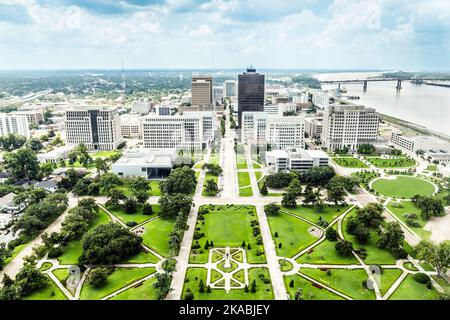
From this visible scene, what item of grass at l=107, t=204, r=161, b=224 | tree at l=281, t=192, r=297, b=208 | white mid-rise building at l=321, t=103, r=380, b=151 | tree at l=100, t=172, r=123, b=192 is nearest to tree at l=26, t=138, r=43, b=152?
tree at l=100, t=172, r=123, b=192

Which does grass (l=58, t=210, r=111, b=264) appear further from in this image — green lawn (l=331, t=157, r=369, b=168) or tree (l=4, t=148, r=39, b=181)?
green lawn (l=331, t=157, r=369, b=168)

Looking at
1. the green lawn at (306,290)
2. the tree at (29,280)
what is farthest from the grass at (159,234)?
the green lawn at (306,290)

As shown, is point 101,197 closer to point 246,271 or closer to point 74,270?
point 74,270

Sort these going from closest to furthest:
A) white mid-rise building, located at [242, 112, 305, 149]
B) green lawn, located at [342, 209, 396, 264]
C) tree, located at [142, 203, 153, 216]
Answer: green lawn, located at [342, 209, 396, 264] → tree, located at [142, 203, 153, 216] → white mid-rise building, located at [242, 112, 305, 149]

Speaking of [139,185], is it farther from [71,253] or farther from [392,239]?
[392,239]

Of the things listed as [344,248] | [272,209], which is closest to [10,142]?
[272,209]
